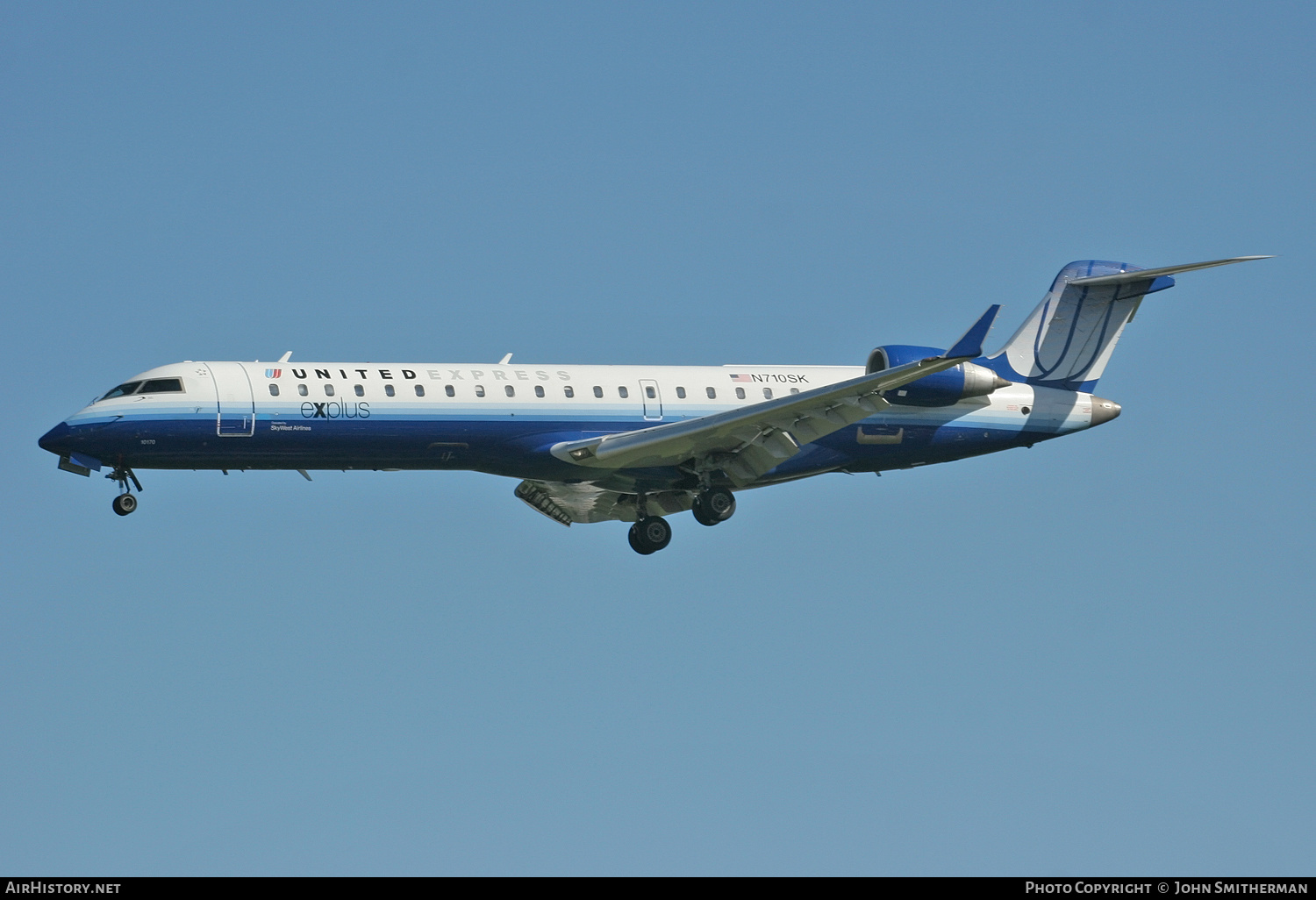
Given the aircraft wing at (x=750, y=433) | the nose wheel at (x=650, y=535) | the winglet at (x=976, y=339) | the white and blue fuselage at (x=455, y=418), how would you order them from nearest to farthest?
1. the winglet at (x=976, y=339)
2. the aircraft wing at (x=750, y=433)
3. the white and blue fuselage at (x=455, y=418)
4. the nose wheel at (x=650, y=535)

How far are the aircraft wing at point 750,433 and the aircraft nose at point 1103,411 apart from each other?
19.5ft

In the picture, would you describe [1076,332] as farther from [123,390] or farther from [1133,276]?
[123,390]

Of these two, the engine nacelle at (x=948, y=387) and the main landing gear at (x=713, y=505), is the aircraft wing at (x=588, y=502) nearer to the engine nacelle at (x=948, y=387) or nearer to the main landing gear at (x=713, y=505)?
the main landing gear at (x=713, y=505)

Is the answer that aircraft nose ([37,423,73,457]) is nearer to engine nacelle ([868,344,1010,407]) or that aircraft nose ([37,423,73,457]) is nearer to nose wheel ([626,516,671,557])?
nose wheel ([626,516,671,557])

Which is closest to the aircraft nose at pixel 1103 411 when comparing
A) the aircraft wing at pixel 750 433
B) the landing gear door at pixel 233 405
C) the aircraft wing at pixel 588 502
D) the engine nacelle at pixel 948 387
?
the engine nacelle at pixel 948 387

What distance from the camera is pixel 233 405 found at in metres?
35.7

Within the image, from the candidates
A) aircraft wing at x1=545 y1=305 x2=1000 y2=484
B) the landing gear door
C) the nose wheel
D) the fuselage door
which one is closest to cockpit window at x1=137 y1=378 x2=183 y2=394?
the landing gear door

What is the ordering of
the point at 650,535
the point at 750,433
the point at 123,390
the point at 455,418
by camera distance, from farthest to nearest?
the point at 650,535, the point at 750,433, the point at 455,418, the point at 123,390

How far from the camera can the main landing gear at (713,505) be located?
38.2m

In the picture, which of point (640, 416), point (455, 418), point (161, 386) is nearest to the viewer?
point (161, 386)

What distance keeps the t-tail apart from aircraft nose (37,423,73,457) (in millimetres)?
18911

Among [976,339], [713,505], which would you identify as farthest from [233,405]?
[976,339]

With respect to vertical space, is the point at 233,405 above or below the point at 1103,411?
below

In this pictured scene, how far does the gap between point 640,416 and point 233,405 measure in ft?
26.0
